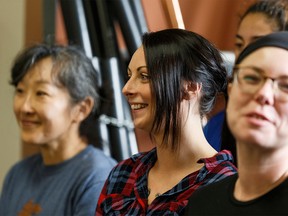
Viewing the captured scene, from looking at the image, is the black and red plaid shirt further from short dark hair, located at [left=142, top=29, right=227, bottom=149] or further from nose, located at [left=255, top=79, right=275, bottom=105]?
nose, located at [left=255, top=79, right=275, bottom=105]

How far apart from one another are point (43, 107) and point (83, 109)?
0.13 meters

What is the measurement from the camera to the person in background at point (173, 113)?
1.26 meters

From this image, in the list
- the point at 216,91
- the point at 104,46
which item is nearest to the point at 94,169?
the point at 104,46

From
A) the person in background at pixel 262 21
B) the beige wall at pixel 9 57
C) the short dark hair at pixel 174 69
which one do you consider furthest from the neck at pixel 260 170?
the beige wall at pixel 9 57

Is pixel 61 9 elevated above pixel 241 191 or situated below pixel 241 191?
above

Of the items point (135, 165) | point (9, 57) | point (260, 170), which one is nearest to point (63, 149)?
→ point (135, 165)

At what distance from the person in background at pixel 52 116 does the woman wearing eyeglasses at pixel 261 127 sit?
913mm

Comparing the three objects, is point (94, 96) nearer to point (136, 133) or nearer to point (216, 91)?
point (136, 133)

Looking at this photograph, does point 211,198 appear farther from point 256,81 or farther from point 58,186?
point 58,186

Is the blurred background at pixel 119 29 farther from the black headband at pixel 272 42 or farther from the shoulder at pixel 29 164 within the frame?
the black headband at pixel 272 42

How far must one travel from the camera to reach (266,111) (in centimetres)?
94

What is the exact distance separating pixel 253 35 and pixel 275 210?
2.95ft

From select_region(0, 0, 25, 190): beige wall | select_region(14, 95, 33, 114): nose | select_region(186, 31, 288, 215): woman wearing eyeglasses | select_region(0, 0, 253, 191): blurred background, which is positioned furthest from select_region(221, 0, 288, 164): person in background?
select_region(0, 0, 25, 190): beige wall

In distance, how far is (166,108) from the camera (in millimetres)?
1274
